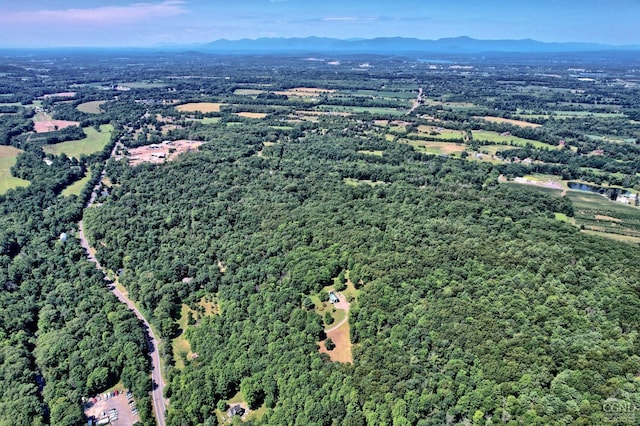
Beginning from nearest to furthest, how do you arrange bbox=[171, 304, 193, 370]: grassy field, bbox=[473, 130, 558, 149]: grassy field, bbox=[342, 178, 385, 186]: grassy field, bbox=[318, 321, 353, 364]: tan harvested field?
1. bbox=[318, 321, 353, 364]: tan harvested field
2. bbox=[171, 304, 193, 370]: grassy field
3. bbox=[342, 178, 385, 186]: grassy field
4. bbox=[473, 130, 558, 149]: grassy field

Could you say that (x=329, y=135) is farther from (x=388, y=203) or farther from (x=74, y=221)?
(x=74, y=221)

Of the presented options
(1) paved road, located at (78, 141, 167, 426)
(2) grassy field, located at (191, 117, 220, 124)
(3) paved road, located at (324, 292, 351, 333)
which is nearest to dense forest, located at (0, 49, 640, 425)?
(1) paved road, located at (78, 141, 167, 426)

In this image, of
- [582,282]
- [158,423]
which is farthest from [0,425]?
[582,282]

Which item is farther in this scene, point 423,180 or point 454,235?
point 423,180

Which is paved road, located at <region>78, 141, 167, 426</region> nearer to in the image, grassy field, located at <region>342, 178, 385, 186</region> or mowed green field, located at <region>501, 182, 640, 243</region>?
grassy field, located at <region>342, 178, 385, 186</region>

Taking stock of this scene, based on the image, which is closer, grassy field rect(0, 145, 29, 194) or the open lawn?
grassy field rect(0, 145, 29, 194)

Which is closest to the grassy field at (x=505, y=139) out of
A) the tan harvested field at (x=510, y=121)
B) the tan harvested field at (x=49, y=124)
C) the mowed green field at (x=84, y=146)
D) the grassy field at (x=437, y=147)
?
the grassy field at (x=437, y=147)

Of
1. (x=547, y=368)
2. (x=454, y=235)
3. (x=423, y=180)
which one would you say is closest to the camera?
(x=547, y=368)

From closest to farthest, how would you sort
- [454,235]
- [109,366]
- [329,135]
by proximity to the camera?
[109,366] → [454,235] → [329,135]
